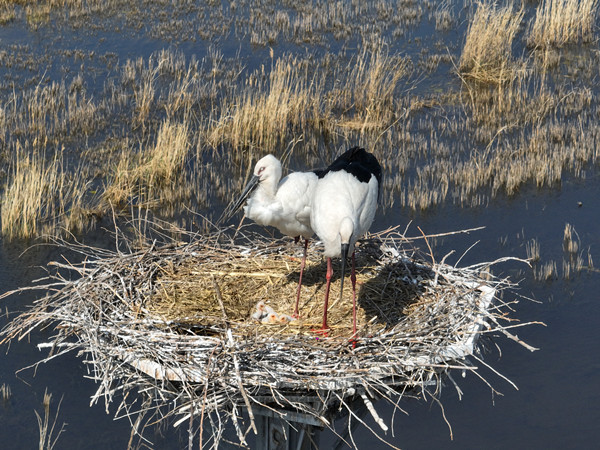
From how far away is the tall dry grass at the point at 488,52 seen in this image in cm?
1698

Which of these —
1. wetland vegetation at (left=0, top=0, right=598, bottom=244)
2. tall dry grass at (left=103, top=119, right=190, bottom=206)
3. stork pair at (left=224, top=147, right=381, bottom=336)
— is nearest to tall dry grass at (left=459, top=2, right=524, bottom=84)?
wetland vegetation at (left=0, top=0, right=598, bottom=244)

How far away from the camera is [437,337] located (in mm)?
6207

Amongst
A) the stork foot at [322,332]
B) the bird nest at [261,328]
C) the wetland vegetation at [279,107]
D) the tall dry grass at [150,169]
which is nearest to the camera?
the bird nest at [261,328]

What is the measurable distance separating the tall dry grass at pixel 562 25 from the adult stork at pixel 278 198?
41.4ft

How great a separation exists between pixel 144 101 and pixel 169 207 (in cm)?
310

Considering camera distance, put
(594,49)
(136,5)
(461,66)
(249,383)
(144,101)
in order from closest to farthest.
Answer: (249,383) < (144,101) < (461,66) < (594,49) < (136,5)

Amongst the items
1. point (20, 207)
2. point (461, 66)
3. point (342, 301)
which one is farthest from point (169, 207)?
point (461, 66)

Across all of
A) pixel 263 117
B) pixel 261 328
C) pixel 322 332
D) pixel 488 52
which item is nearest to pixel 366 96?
pixel 263 117

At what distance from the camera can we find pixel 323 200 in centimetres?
667

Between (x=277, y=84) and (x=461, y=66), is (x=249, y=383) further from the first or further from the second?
(x=461, y=66)

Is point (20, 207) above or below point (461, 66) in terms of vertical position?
below

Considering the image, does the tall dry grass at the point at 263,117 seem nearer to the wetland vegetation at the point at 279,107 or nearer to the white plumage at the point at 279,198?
the wetland vegetation at the point at 279,107

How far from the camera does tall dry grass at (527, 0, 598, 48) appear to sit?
739 inches

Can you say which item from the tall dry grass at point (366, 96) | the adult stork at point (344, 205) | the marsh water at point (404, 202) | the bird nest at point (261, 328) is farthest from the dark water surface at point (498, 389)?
the tall dry grass at point (366, 96)
